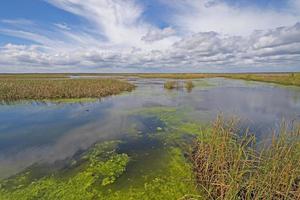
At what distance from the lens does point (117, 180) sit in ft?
15.7

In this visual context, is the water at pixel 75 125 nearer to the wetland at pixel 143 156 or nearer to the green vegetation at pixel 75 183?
the wetland at pixel 143 156

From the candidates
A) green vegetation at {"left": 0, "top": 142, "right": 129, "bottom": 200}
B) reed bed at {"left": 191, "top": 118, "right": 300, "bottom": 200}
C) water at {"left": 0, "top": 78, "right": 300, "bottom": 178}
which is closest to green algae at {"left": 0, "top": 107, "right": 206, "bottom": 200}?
green vegetation at {"left": 0, "top": 142, "right": 129, "bottom": 200}

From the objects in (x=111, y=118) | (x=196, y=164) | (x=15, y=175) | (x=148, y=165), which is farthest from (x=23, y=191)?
(x=111, y=118)

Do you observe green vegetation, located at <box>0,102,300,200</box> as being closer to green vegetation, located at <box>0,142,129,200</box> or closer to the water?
green vegetation, located at <box>0,142,129,200</box>

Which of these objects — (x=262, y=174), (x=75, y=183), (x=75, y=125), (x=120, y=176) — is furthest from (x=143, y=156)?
(x=75, y=125)

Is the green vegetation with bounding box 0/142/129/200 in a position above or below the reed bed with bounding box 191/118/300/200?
below

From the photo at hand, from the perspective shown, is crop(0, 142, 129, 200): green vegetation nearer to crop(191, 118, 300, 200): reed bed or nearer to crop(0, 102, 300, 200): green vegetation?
crop(0, 102, 300, 200): green vegetation

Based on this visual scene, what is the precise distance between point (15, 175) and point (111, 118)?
19.1 feet

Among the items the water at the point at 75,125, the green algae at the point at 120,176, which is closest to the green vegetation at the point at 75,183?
the green algae at the point at 120,176

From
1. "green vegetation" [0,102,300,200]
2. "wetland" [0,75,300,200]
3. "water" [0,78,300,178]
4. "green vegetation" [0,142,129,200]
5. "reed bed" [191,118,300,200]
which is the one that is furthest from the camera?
"water" [0,78,300,178]

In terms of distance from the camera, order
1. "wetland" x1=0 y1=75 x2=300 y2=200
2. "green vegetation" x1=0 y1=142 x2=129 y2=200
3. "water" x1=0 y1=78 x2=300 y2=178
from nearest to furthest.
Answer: "wetland" x1=0 y1=75 x2=300 y2=200 < "green vegetation" x1=0 y1=142 x2=129 y2=200 < "water" x1=0 y1=78 x2=300 y2=178

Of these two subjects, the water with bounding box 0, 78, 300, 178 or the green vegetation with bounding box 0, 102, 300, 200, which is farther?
the water with bounding box 0, 78, 300, 178

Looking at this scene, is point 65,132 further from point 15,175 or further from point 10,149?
point 15,175

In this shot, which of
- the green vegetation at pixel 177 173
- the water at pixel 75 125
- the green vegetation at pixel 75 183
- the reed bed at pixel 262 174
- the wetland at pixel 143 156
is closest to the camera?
the reed bed at pixel 262 174
